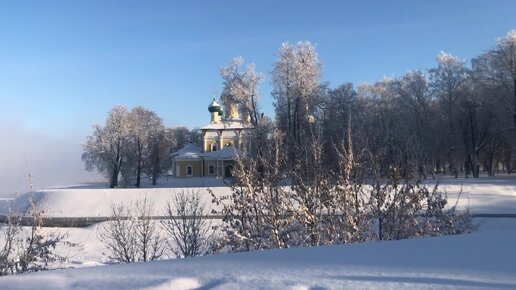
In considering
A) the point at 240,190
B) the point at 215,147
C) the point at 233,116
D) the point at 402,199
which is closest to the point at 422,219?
the point at 402,199

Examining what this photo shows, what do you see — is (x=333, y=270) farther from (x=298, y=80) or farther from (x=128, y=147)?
(x=128, y=147)

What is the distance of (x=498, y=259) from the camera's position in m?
4.36

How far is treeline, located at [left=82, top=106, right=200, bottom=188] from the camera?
51406mm

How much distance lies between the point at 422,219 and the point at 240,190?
3114mm

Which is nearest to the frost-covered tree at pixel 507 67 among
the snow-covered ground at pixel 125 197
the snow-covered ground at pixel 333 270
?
the snow-covered ground at pixel 125 197

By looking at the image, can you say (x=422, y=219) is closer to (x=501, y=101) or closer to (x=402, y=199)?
(x=402, y=199)

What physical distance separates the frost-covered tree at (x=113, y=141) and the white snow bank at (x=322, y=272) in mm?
47416

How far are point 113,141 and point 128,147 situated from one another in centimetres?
169

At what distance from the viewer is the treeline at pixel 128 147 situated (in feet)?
169

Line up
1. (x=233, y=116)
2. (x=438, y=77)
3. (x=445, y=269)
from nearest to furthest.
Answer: (x=445, y=269), (x=438, y=77), (x=233, y=116)

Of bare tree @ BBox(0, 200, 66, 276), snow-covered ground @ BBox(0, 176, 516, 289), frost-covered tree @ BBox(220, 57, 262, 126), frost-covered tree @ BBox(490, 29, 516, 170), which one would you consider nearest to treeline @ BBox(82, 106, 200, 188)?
frost-covered tree @ BBox(220, 57, 262, 126)

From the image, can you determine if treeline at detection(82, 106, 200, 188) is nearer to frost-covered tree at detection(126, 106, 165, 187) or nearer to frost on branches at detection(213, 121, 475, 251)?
frost-covered tree at detection(126, 106, 165, 187)

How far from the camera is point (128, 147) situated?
5269 cm

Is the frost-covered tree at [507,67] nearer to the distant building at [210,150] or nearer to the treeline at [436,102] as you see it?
the treeline at [436,102]
